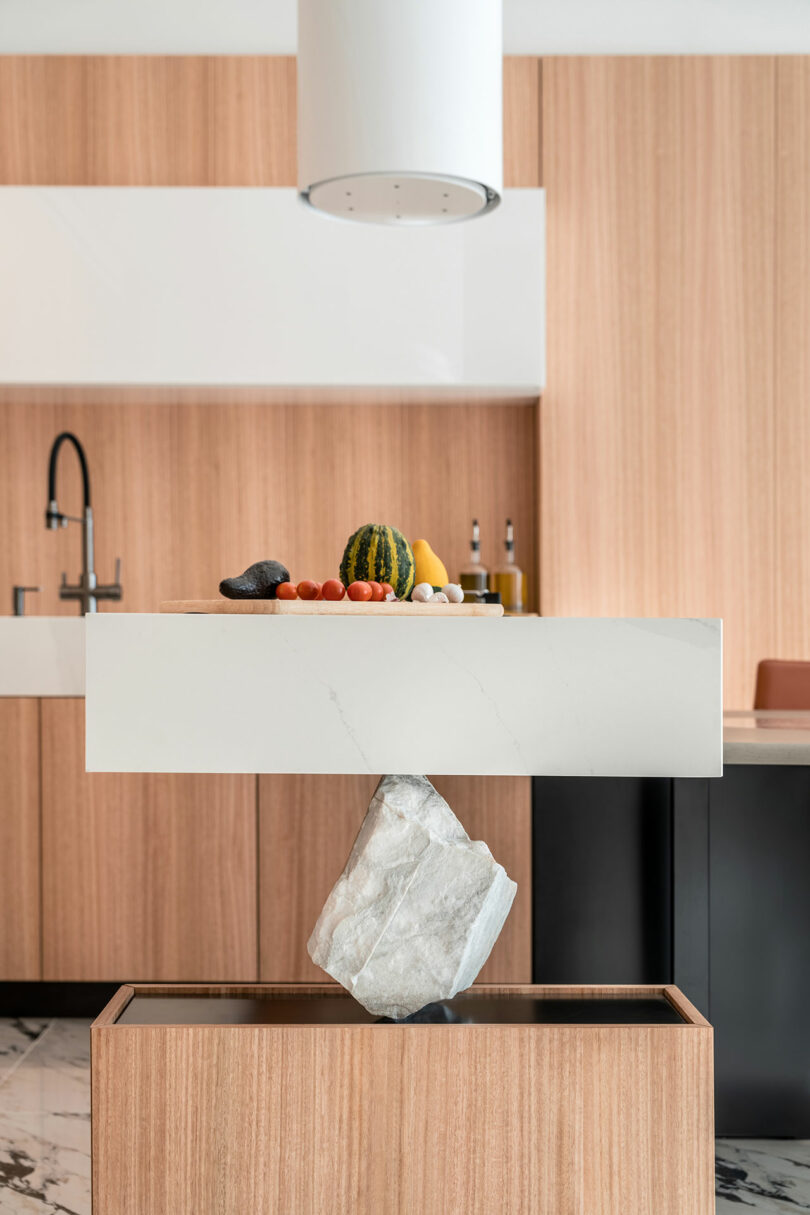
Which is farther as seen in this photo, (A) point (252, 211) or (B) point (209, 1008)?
(A) point (252, 211)

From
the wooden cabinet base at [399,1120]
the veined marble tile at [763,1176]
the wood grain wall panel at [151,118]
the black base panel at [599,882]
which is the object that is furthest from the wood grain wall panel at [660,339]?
the wooden cabinet base at [399,1120]

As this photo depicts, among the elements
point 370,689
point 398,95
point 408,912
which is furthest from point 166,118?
point 408,912

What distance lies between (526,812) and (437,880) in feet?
3.35

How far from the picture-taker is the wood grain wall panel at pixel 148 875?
8.25ft

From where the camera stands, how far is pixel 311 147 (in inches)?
59.0

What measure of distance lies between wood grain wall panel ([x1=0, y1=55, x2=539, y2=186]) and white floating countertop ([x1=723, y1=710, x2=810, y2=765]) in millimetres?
1737

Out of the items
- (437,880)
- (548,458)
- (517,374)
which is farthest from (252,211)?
(437,880)

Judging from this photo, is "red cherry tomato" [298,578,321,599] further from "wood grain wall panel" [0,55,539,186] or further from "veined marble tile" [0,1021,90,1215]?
"wood grain wall panel" [0,55,539,186]

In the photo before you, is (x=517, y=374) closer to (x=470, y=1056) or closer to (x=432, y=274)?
(x=432, y=274)

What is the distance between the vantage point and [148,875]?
8.38ft

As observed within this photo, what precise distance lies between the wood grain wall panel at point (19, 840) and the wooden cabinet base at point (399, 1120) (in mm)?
1467

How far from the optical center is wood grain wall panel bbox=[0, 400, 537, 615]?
3238 millimetres

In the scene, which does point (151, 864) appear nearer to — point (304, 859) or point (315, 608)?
point (304, 859)

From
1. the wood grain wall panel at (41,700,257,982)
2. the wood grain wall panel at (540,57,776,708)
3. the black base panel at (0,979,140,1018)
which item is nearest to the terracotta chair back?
the wood grain wall panel at (540,57,776,708)
